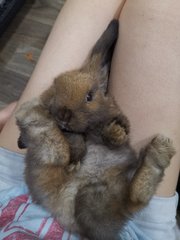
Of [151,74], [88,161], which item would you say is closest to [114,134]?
[88,161]

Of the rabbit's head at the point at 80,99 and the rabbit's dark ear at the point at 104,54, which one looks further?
the rabbit's dark ear at the point at 104,54

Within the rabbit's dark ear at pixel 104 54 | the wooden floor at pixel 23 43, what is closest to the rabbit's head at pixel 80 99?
the rabbit's dark ear at pixel 104 54

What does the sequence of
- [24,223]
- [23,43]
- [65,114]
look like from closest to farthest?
[65,114], [24,223], [23,43]

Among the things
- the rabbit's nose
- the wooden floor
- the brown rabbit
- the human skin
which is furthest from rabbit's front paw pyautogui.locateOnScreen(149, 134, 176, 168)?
the wooden floor

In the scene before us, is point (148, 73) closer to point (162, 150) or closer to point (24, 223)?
point (162, 150)

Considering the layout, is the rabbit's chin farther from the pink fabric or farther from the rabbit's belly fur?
the pink fabric

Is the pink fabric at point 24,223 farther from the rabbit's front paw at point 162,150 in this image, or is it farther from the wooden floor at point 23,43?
the wooden floor at point 23,43
